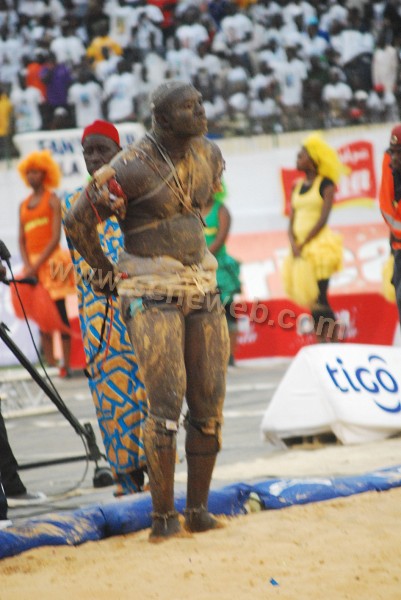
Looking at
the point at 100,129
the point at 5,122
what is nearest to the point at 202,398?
the point at 100,129

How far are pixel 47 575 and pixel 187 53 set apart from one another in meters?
17.2

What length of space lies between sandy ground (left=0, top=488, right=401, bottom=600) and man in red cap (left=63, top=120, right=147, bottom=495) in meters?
0.92

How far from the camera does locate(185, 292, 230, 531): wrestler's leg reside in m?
5.21

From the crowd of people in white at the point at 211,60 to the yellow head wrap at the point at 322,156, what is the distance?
18.1ft

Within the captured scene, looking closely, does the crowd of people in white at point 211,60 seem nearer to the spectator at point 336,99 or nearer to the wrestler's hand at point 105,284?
the spectator at point 336,99

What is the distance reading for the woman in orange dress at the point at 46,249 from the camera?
12469 millimetres

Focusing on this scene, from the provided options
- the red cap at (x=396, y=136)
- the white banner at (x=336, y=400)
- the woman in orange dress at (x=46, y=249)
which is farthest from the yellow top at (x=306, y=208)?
the white banner at (x=336, y=400)

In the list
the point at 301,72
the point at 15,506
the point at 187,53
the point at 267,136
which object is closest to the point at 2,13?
the point at 187,53

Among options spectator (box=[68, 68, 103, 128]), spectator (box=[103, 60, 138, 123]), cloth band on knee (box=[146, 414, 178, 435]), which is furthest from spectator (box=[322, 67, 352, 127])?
cloth band on knee (box=[146, 414, 178, 435])

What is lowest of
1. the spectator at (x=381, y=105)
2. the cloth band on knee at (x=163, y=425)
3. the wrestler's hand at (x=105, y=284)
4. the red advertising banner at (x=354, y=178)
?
the red advertising banner at (x=354, y=178)

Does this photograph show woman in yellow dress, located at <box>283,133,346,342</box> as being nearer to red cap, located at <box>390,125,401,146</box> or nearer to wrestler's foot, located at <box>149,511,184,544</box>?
red cap, located at <box>390,125,401,146</box>

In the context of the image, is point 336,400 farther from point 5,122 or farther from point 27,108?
point 27,108

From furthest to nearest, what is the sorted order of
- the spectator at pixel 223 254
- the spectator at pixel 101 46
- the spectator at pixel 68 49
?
the spectator at pixel 101 46 → the spectator at pixel 68 49 → the spectator at pixel 223 254

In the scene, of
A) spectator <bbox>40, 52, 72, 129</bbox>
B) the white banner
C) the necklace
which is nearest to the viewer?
the necklace
